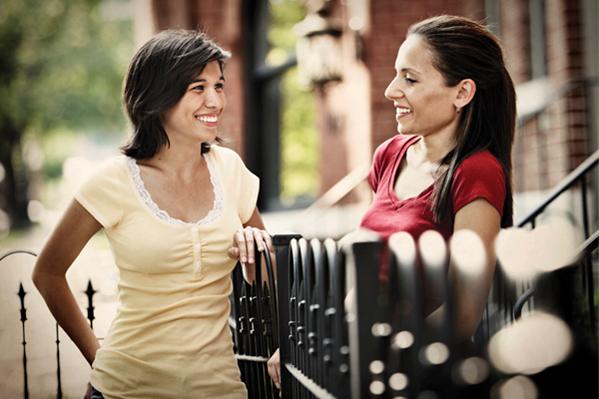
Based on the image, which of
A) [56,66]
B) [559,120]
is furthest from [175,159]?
[56,66]

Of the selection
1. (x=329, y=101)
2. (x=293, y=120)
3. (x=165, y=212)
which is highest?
(x=329, y=101)

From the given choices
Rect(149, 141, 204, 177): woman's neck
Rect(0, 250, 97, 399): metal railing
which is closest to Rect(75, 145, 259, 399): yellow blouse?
Rect(149, 141, 204, 177): woman's neck

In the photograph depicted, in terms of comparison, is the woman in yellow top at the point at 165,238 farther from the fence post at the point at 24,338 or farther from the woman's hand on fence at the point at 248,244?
the fence post at the point at 24,338

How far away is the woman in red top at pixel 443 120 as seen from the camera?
9.45 feet

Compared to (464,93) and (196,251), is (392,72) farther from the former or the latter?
(196,251)

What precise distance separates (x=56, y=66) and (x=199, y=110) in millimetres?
29864

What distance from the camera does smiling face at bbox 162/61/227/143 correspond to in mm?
2971

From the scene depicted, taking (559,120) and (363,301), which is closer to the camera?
(363,301)

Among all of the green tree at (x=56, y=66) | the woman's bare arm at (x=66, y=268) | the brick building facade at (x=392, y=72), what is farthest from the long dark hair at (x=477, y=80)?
the green tree at (x=56, y=66)

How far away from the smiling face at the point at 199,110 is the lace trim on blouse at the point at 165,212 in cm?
13

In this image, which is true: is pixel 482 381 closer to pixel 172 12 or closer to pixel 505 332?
pixel 505 332

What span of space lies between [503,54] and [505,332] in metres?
1.31

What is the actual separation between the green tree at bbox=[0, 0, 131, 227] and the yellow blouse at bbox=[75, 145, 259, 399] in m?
29.3

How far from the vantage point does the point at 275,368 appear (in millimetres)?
3070
